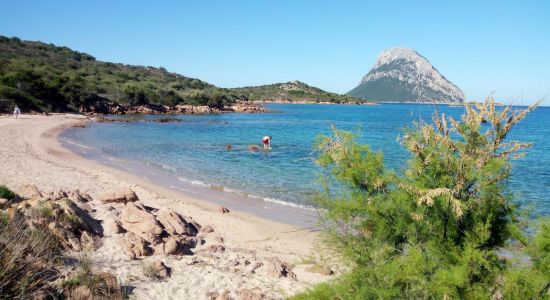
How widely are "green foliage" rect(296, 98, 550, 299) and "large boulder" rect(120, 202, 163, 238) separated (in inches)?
227

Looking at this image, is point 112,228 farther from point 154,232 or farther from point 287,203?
point 287,203

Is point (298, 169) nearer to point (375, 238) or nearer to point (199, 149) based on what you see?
point (199, 149)

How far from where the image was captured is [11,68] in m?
61.1

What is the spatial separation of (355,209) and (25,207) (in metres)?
7.52

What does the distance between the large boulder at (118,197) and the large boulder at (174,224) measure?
2313 mm

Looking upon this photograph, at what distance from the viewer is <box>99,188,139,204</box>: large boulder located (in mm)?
13446

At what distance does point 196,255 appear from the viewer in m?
9.98

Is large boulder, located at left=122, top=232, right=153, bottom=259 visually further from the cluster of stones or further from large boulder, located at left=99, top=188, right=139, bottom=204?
large boulder, located at left=99, top=188, right=139, bottom=204

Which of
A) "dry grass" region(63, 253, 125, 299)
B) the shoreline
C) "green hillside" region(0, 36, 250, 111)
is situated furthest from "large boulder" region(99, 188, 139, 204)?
"green hillside" region(0, 36, 250, 111)

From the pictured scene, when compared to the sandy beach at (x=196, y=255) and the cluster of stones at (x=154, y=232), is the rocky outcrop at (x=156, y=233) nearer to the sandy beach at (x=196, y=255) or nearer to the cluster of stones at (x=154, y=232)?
the cluster of stones at (x=154, y=232)

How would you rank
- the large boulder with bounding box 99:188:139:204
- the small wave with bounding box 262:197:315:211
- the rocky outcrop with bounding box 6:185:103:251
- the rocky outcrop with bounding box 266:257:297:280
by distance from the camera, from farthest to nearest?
1. the small wave with bounding box 262:197:315:211
2. the large boulder with bounding box 99:188:139:204
3. the rocky outcrop with bounding box 266:257:297:280
4. the rocky outcrop with bounding box 6:185:103:251

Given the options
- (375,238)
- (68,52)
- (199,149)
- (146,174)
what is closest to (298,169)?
(146,174)

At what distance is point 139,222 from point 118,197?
3.07 m

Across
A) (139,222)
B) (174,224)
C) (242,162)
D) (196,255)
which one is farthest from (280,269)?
(242,162)
